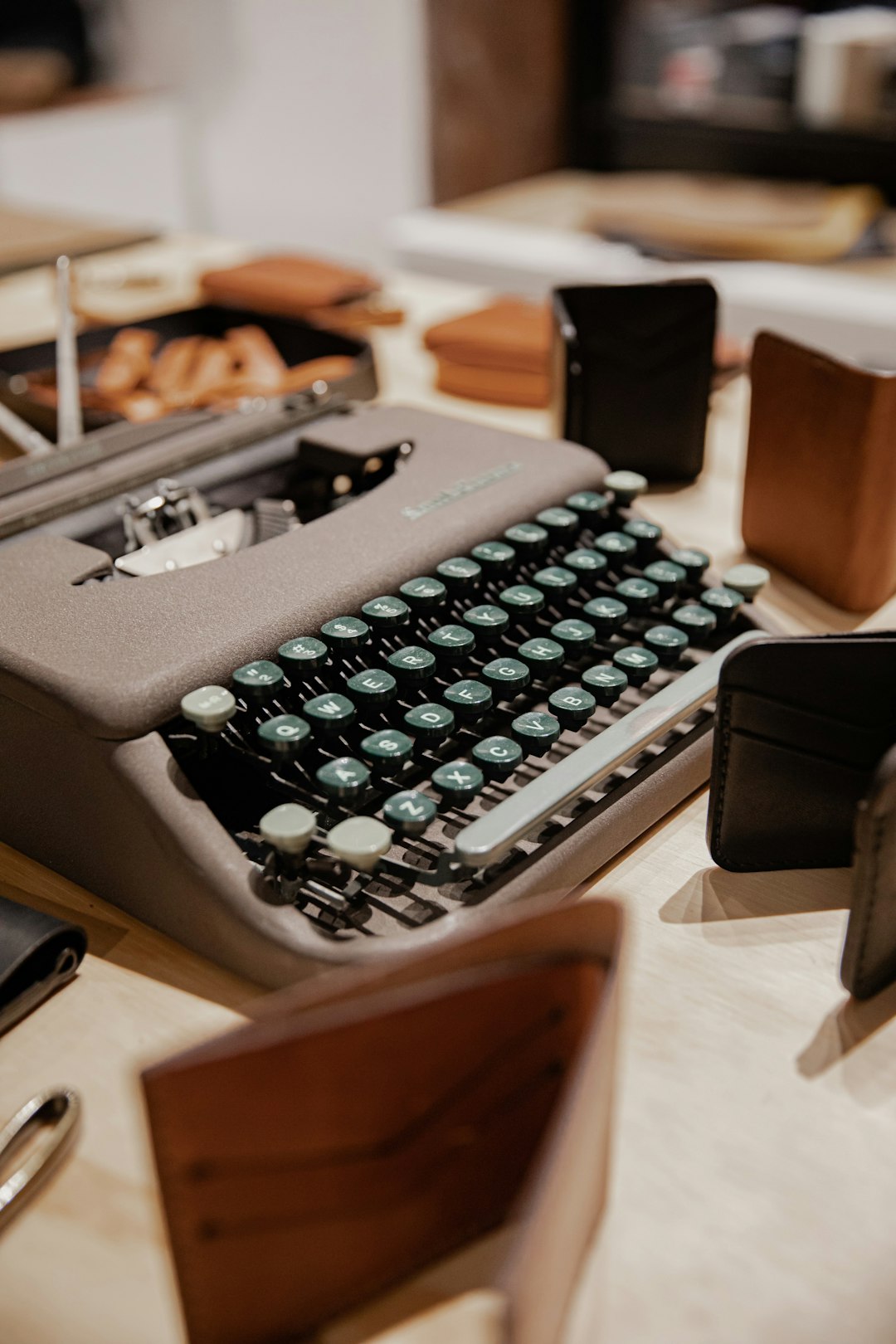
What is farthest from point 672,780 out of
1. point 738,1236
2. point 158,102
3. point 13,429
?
point 158,102

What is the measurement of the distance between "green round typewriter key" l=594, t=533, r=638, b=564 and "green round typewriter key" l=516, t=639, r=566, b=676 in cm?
16

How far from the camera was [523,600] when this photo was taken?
89cm

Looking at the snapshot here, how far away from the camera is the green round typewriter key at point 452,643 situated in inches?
32.3

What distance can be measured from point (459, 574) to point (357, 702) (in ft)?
0.49

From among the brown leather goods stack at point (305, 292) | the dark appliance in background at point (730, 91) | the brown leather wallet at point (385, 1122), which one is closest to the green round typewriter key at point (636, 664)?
the brown leather wallet at point (385, 1122)

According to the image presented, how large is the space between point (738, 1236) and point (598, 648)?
0.50 metres

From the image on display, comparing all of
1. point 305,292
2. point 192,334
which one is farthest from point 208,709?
point 305,292

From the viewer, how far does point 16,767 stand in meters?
0.74

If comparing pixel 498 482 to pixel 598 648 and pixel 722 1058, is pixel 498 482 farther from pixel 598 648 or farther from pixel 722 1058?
pixel 722 1058

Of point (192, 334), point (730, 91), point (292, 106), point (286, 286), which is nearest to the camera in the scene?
point (192, 334)

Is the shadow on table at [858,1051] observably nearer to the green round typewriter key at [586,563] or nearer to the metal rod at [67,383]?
the green round typewriter key at [586,563]

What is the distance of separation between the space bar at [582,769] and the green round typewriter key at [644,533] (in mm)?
171

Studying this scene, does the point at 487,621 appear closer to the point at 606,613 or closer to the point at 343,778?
the point at 606,613

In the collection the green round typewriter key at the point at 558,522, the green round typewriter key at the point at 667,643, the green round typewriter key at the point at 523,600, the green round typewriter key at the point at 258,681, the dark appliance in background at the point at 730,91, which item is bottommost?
the green round typewriter key at the point at 667,643
